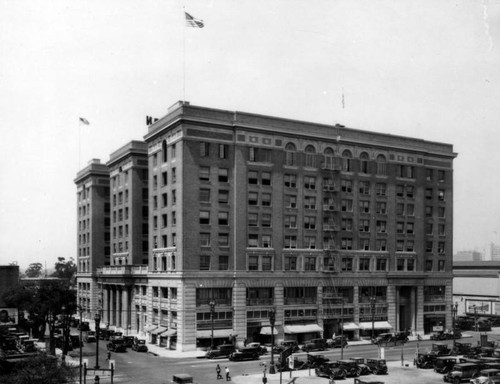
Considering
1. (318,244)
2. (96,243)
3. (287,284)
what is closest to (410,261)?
(318,244)

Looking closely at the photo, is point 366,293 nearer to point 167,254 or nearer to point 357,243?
point 357,243

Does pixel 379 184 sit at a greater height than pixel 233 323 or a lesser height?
greater

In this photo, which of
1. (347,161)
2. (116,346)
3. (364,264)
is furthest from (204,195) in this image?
(364,264)

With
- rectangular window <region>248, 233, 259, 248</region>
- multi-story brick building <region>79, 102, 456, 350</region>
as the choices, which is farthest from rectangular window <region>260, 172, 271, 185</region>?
rectangular window <region>248, 233, 259, 248</region>

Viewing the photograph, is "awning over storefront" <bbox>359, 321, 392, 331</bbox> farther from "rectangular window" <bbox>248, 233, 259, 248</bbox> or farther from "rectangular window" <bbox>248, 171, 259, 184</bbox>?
"rectangular window" <bbox>248, 171, 259, 184</bbox>

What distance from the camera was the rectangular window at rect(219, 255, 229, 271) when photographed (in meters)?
77.4

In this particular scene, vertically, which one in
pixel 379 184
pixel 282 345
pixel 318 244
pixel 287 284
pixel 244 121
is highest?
pixel 244 121

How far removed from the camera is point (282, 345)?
73.5 metres

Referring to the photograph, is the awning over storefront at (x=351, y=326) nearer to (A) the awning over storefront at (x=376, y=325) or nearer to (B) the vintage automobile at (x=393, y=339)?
(A) the awning over storefront at (x=376, y=325)

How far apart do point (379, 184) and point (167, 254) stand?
1374 inches

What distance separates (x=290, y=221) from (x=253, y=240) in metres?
6.47

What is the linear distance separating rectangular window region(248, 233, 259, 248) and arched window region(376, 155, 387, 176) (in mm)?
24139

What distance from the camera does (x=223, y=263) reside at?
7762 centimetres

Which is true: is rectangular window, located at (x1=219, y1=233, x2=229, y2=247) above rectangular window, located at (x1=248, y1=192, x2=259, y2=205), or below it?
below
